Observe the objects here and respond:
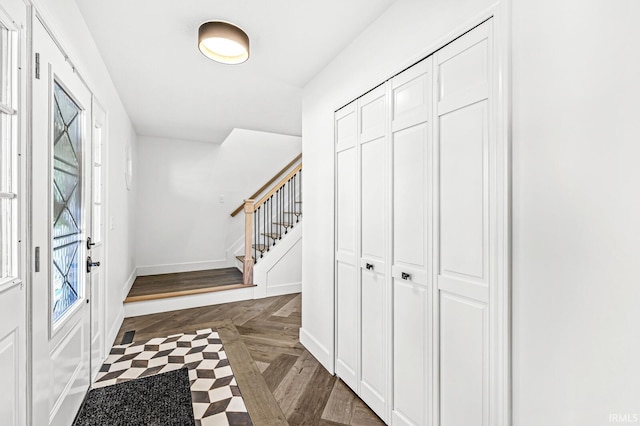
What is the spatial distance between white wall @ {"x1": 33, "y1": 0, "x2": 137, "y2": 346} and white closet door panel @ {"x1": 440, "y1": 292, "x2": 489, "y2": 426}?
7.22 ft

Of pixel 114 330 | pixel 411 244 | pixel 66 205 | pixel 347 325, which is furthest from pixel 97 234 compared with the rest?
pixel 411 244

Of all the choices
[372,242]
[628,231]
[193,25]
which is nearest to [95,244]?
[193,25]

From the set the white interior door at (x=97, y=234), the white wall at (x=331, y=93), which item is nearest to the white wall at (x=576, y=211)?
the white wall at (x=331, y=93)

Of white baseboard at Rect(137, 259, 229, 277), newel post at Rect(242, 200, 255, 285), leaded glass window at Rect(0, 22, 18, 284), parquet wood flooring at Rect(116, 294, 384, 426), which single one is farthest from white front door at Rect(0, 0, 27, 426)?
white baseboard at Rect(137, 259, 229, 277)

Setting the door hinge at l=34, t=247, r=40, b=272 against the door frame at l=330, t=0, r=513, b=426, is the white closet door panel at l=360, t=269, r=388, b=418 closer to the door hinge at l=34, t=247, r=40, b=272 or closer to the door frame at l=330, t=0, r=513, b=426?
the door frame at l=330, t=0, r=513, b=426

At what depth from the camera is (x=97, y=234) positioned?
2.25 meters

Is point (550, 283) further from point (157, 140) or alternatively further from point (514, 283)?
point (157, 140)

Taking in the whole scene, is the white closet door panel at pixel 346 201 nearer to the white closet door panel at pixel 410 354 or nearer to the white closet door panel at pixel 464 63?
the white closet door panel at pixel 410 354

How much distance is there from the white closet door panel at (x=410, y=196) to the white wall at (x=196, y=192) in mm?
4180

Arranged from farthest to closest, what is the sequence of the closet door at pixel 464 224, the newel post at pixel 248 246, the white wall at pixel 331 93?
the newel post at pixel 248 246 < the white wall at pixel 331 93 < the closet door at pixel 464 224

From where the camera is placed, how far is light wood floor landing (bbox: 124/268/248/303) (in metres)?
3.67

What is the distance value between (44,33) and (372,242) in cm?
193

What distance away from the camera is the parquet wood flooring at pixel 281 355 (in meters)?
1.82

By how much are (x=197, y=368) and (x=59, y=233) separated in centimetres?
141
